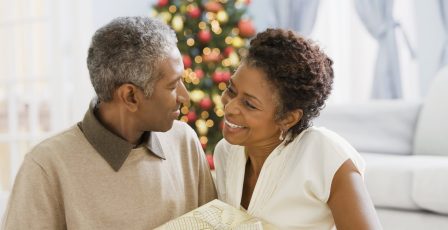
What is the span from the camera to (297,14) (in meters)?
5.31

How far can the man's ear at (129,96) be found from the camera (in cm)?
159

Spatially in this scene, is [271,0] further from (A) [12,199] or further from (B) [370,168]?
(A) [12,199]

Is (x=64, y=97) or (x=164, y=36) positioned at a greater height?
(x=164, y=36)

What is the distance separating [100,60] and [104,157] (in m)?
0.25

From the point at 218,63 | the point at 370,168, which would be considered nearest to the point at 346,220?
the point at 370,168

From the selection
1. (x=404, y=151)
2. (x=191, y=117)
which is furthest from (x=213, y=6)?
(x=404, y=151)

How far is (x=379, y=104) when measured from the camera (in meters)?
3.86

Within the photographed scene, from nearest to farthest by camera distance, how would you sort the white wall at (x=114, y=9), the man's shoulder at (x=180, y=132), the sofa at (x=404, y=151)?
the man's shoulder at (x=180, y=132)
the sofa at (x=404, y=151)
the white wall at (x=114, y=9)

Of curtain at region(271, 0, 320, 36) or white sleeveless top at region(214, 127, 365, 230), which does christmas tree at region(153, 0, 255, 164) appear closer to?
curtain at region(271, 0, 320, 36)

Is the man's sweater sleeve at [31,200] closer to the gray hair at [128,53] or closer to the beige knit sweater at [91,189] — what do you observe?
the beige knit sweater at [91,189]

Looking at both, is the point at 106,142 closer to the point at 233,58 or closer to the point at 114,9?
the point at 233,58

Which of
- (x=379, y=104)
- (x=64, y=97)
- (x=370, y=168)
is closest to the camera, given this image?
(x=370, y=168)

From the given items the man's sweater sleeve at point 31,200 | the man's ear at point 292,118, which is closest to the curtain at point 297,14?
the man's ear at point 292,118

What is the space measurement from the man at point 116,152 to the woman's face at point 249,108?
0.47 feet
